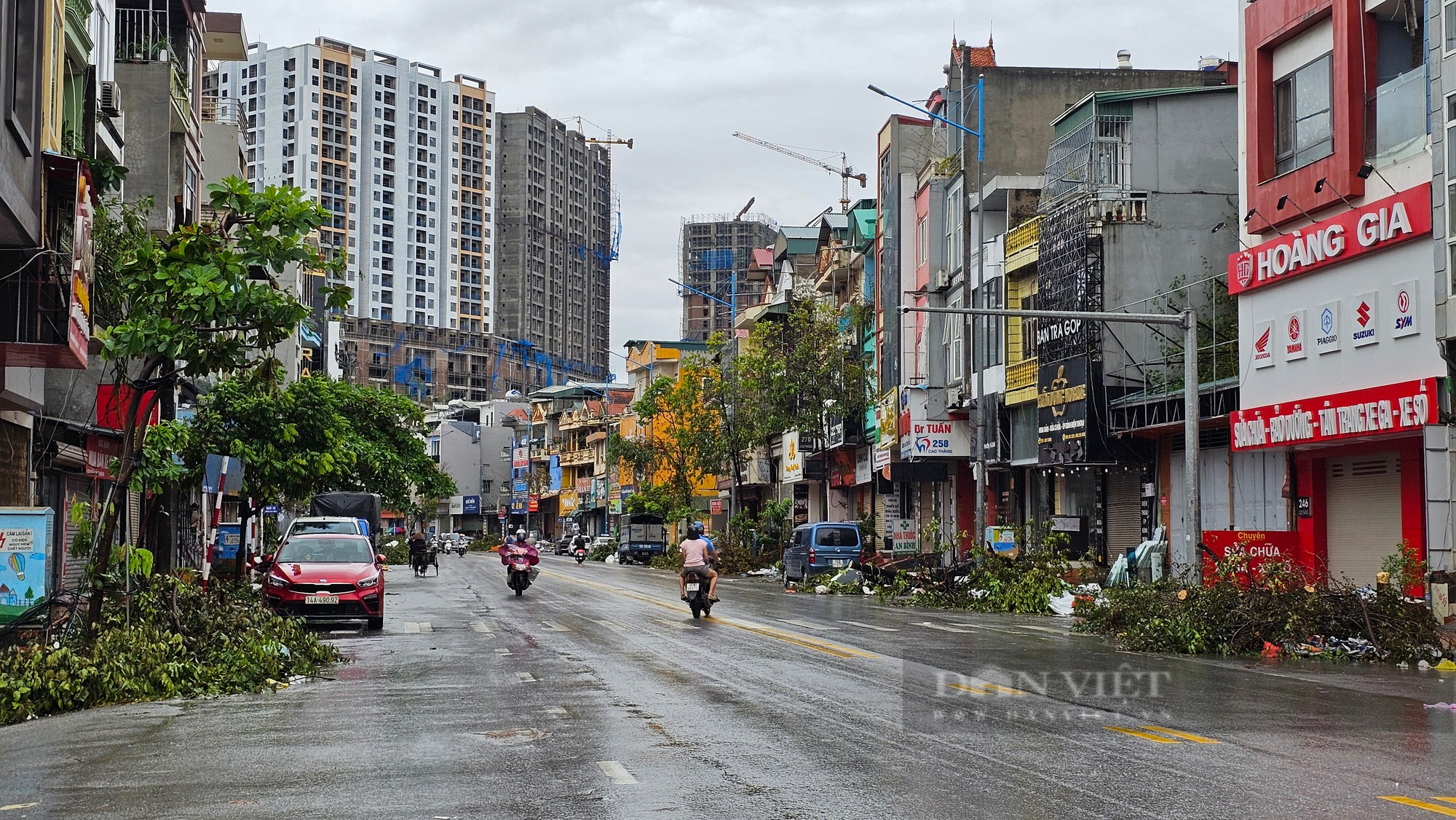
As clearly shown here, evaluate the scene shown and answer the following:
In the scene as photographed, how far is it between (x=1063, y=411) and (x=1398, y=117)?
1495cm

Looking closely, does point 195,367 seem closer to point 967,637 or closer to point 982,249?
point 967,637

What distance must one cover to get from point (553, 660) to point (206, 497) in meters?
30.5

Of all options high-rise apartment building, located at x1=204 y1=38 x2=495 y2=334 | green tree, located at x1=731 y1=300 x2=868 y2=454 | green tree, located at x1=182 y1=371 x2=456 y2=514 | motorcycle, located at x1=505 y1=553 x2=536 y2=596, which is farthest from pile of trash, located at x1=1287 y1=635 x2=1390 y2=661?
high-rise apartment building, located at x1=204 y1=38 x2=495 y2=334

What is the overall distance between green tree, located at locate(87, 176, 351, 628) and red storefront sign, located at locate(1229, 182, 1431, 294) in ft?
56.2

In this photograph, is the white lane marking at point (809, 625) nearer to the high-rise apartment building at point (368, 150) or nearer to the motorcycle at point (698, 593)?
the motorcycle at point (698, 593)

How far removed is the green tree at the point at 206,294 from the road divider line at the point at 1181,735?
9.60m

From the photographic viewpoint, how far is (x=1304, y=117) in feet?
97.1

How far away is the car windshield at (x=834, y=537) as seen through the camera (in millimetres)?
47656

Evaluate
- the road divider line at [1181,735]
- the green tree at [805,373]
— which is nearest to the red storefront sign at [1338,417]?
the road divider line at [1181,735]

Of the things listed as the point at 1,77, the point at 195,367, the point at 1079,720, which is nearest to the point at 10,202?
the point at 1,77

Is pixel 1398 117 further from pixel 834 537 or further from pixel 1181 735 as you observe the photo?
pixel 834 537

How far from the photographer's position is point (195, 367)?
57.5 feet

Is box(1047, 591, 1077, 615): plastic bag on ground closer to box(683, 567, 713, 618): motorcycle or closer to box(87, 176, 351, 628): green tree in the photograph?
box(683, 567, 713, 618): motorcycle

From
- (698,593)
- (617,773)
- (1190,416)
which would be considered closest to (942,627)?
(698,593)
